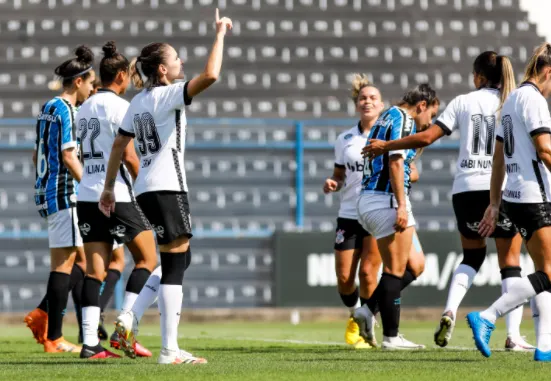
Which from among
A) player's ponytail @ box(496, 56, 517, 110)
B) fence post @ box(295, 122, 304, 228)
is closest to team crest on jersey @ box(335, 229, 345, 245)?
player's ponytail @ box(496, 56, 517, 110)

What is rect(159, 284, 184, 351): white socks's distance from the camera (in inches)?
280

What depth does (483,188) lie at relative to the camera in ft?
29.1

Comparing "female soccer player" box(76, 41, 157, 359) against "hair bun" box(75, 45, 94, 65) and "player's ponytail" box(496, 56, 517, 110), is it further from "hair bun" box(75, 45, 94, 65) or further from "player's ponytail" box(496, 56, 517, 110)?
"player's ponytail" box(496, 56, 517, 110)

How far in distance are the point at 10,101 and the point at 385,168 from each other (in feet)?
39.9

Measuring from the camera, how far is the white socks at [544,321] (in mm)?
7168

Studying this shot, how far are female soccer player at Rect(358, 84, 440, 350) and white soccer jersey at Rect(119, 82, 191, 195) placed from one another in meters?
1.95

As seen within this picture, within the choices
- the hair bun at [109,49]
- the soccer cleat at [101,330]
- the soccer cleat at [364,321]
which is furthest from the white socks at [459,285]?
→ the soccer cleat at [101,330]

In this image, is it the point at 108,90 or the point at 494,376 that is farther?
the point at 108,90

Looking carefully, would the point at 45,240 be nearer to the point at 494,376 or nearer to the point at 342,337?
the point at 342,337

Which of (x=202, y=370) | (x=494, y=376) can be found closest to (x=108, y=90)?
(x=202, y=370)

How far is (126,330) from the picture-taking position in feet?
24.4

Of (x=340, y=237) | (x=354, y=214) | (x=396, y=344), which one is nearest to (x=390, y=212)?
(x=396, y=344)

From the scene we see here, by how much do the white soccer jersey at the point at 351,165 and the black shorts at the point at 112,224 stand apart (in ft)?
8.09

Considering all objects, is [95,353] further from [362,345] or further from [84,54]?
[84,54]
